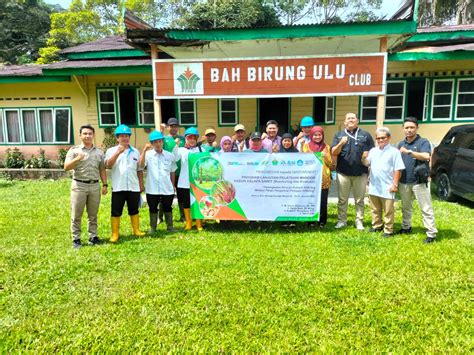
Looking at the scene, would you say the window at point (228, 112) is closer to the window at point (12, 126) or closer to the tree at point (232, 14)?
the window at point (12, 126)

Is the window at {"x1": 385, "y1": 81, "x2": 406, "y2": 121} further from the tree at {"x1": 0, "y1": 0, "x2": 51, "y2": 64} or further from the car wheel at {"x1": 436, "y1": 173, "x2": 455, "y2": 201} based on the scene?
the tree at {"x1": 0, "y1": 0, "x2": 51, "y2": 64}

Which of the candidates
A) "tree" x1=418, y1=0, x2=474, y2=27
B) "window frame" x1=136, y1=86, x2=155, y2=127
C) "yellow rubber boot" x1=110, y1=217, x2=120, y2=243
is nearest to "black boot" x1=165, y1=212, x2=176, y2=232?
"yellow rubber boot" x1=110, y1=217, x2=120, y2=243

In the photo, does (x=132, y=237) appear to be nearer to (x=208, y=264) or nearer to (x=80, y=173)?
(x=80, y=173)

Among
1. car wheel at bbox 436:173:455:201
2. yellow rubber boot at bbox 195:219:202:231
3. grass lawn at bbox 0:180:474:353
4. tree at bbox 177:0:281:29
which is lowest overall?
grass lawn at bbox 0:180:474:353

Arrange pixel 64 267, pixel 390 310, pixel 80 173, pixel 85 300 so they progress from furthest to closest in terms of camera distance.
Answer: pixel 80 173, pixel 64 267, pixel 85 300, pixel 390 310

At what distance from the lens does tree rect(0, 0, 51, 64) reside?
37206 mm

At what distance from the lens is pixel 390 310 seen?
3.37 m

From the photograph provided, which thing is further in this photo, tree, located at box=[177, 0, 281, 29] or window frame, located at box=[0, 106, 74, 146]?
tree, located at box=[177, 0, 281, 29]

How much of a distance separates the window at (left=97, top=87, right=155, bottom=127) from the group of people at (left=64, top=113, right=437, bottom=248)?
722 centimetres

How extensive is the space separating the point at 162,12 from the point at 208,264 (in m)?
46.5

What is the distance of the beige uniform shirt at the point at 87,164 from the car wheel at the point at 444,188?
7071mm

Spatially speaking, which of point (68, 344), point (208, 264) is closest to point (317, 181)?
point (208, 264)

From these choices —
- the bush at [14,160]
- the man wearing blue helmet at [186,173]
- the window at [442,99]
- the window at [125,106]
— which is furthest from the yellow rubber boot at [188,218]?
the bush at [14,160]

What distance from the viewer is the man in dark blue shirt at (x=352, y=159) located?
5.47 m
